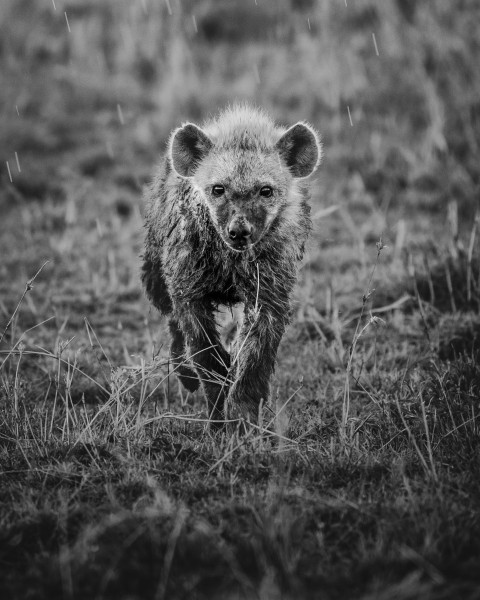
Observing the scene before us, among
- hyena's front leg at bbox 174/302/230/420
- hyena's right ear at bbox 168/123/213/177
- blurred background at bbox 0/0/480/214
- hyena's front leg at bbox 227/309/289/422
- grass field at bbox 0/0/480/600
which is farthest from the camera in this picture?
blurred background at bbox 0/0/480/214

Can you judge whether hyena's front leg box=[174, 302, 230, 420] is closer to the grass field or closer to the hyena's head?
the grass field

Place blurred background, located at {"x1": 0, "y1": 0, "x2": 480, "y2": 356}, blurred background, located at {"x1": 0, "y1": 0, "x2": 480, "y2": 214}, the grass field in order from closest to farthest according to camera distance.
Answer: the grass field, blurred background, located at {"x1": 0, "y1": 0, "x2": 480, "y2": 356}, blurred background, located at {"x1": 0, "y1": 0, "x2": 480, "y2": 214}

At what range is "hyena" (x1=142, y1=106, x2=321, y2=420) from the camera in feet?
10.3

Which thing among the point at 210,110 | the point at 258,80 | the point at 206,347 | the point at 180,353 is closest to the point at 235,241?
the point at 206,347

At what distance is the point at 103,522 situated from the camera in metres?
2.28

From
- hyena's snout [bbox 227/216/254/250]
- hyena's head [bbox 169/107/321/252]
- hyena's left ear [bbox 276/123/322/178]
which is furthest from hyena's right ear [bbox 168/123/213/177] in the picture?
hyena's snout [bbox 227/216/254/250]

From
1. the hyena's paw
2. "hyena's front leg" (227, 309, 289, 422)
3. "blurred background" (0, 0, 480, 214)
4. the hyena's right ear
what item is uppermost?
"blurred background" (0, 0, 480, 214)

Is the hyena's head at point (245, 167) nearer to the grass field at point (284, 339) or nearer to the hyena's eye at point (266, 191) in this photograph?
the hyena's eye at point (266, 191)

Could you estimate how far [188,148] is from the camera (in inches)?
135

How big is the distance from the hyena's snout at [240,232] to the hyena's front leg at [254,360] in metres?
0.30

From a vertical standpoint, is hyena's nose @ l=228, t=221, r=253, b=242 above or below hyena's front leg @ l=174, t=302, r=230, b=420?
above

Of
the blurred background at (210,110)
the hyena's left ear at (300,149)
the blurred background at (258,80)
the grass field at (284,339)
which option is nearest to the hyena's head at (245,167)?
the hyena's left ear at (300,149)

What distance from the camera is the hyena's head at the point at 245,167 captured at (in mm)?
3135

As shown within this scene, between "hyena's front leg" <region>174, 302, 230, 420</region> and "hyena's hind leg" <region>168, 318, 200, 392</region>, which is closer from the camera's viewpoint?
"hyena's front leg" <region>174, 302, 230, 420</region>
